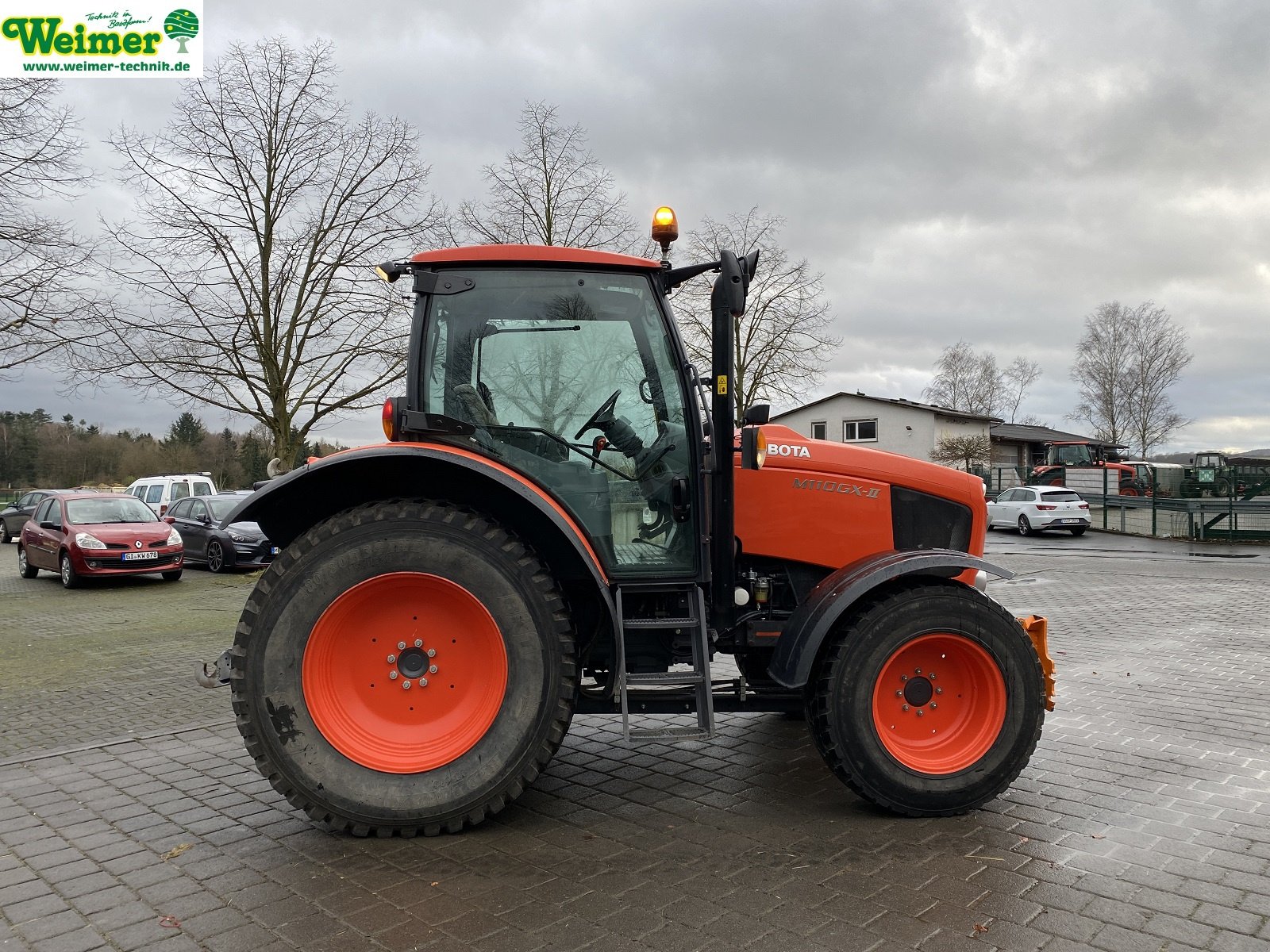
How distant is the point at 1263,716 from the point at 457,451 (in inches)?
223

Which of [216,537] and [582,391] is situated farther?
[216,537]

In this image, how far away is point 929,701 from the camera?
4289 millimetres

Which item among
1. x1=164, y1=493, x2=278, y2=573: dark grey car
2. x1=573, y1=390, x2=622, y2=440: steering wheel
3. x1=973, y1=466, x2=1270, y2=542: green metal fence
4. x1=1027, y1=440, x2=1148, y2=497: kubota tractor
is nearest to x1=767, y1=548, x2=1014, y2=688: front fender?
x1=573, y1=390, x2=622, y2=440: steering wheel

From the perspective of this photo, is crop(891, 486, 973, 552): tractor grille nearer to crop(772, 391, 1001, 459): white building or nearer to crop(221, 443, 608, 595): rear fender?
crop(221, 443, 608, 595): rear fender

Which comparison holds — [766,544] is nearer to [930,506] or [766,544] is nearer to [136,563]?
[930,506]

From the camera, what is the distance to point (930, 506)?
4.88 metres

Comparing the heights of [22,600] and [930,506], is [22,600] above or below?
below

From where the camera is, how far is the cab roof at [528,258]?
14.1 ft

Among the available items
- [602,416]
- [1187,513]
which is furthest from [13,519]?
[1187,513]

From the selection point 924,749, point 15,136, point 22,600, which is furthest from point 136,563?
point 924,749

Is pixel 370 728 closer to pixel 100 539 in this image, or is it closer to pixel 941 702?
pixel 941 702

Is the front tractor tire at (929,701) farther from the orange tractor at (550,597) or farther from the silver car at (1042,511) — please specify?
the silver car at (1042,511)

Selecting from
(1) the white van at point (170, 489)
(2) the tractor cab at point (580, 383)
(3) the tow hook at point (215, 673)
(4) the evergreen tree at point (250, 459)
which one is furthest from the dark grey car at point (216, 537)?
(4) the evergreen tree at point (250, 459)

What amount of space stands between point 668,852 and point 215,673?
2.19 m
